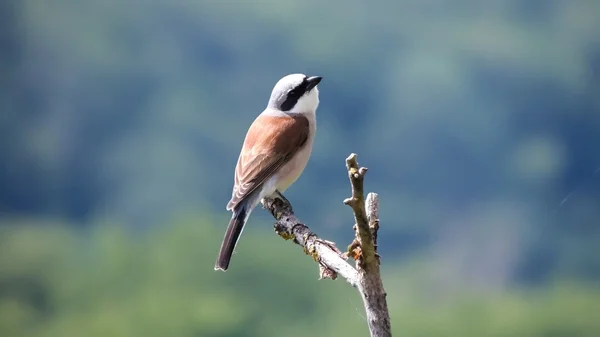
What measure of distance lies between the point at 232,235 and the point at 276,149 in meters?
0.49

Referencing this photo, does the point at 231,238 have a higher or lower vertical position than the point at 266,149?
lower

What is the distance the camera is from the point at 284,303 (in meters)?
6.85

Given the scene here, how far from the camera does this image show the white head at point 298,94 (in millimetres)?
3305

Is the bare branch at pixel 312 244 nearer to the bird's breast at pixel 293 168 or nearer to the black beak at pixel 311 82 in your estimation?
the bird's breast at pixel 293 168

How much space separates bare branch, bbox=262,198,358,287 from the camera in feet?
6.94

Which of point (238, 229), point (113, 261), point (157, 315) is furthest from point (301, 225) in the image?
point (113, 261)

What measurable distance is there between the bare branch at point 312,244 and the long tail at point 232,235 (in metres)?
0.12

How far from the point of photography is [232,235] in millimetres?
2795

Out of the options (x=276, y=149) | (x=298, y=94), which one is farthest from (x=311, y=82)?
(x=276, y=149)

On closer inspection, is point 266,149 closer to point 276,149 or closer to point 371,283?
point 276,149

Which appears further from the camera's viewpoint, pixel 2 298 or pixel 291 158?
pixel 2 298

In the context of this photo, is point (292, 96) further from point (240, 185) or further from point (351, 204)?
point (351, 204)

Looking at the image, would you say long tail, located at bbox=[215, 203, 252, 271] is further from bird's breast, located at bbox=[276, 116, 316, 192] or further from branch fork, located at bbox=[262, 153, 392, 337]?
branch fork, located at bbox=[262, 153, 392, 337]

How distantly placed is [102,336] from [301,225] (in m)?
5.39
